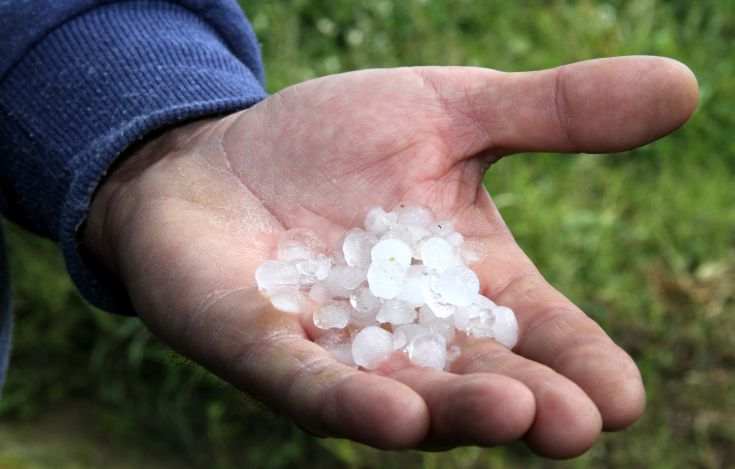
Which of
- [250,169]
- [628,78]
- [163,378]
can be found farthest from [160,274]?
[163,378]

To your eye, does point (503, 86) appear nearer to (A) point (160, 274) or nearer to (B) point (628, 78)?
(B) point (628, 78)

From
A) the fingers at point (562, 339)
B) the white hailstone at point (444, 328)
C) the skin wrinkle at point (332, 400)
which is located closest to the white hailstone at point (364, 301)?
the white hailstone at point (444, 328)

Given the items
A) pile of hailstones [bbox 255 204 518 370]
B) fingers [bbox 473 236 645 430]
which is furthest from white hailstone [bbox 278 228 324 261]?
fingers [bbox 473 236 645 430]

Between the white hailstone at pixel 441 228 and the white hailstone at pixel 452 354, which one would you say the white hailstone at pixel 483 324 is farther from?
the white hailstone at pixel 441 228

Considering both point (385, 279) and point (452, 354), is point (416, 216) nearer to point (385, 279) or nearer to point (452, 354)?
point (385, 279)

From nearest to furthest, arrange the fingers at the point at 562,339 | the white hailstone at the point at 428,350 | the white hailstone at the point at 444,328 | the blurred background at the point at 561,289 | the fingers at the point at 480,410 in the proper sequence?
the fingers at the point at 480,410, the fingers at the point at 562,339, the white hailstone at the point at 428,350, the white hailstone at the point at 444,328, the blurred background at the point at 561,289

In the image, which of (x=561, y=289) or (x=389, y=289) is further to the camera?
(x=561, y=289)

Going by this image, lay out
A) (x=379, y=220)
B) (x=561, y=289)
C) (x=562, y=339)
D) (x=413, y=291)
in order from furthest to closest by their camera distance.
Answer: (x=561, y=289)
(x=379, y=220)
(x=413, y=291)
(x=562, y=339)

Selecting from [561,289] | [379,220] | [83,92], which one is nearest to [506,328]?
[379,220]
